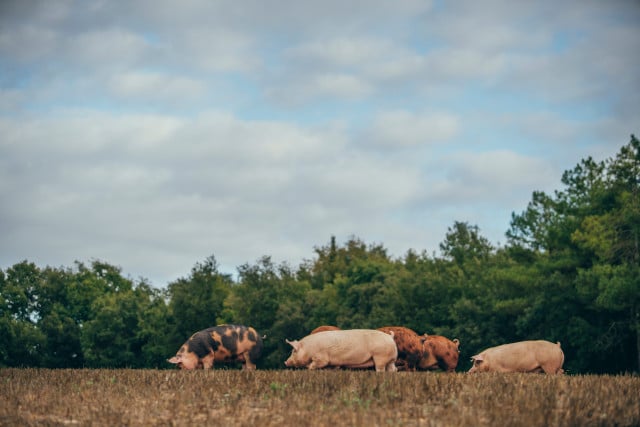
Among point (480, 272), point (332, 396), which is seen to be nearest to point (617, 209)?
point (480, 272)

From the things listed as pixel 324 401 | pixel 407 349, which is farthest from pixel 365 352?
pixel 324 401

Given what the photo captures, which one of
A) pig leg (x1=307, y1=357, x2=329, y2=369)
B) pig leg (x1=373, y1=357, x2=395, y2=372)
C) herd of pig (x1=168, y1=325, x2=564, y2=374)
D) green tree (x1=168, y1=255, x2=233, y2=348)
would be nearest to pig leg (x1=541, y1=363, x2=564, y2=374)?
herd of pig (x1=168, y1=325, x2=564, y2=374)

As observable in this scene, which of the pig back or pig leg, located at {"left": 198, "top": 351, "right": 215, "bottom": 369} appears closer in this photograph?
the pig back

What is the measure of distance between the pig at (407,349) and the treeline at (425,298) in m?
18.2

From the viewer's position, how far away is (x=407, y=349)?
31891 millimetres

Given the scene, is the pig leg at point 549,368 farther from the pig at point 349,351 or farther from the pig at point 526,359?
the pig at point 349,351

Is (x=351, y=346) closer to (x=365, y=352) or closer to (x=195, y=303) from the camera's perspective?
(x=365, y=352)

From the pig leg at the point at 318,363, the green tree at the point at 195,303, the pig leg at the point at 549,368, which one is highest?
the green tree at the point at 195,303

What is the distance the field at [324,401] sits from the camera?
533 inches

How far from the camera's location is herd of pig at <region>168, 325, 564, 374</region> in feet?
81.1

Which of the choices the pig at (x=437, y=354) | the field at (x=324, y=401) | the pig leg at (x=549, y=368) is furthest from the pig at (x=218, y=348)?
the pig leg at (x=549, y=368)

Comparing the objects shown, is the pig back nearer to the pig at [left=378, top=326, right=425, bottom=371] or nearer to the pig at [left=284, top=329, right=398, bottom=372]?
the pig at [left=284, top=329, right=398, bottom=372]

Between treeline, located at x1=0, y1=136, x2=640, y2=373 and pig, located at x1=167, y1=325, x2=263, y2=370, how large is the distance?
2434 centimetres

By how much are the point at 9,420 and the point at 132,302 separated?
218 ft
